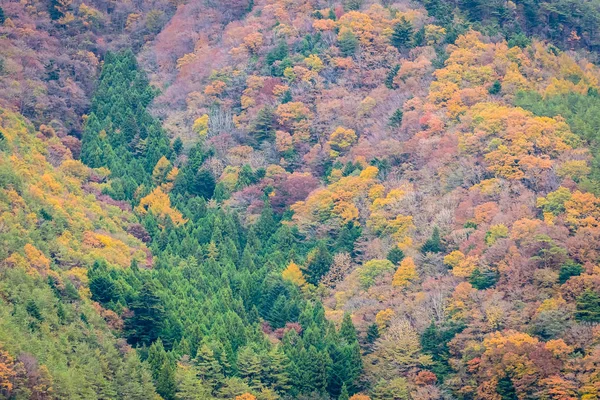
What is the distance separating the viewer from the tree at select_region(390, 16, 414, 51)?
126 meters

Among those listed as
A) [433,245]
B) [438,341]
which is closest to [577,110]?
[433,245]

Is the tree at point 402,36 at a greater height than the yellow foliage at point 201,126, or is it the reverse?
the tree at point 402,36

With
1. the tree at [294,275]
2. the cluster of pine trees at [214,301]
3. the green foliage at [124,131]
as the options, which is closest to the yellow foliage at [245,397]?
the cluster of pine trees at [214,301]

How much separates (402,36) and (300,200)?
75.4 ft

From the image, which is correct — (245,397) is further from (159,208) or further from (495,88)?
(495,88)

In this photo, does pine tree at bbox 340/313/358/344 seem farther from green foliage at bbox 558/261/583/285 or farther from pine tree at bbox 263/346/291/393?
green foliage at bbox 558/261/583/285

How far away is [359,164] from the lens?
111 metres

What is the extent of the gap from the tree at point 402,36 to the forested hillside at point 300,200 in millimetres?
233

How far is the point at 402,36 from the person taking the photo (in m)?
126

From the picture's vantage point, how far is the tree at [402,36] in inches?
4958

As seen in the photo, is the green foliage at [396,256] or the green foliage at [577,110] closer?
the green foliage at [396,256]

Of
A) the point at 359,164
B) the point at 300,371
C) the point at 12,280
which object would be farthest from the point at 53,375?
the point at 359,164

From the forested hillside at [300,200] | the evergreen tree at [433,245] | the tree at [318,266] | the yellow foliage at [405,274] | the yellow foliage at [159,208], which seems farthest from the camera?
the yellow foliage at [159,208]

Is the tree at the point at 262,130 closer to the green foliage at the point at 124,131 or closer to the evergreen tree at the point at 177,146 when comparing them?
the evergreen tree at the point at 177,146
